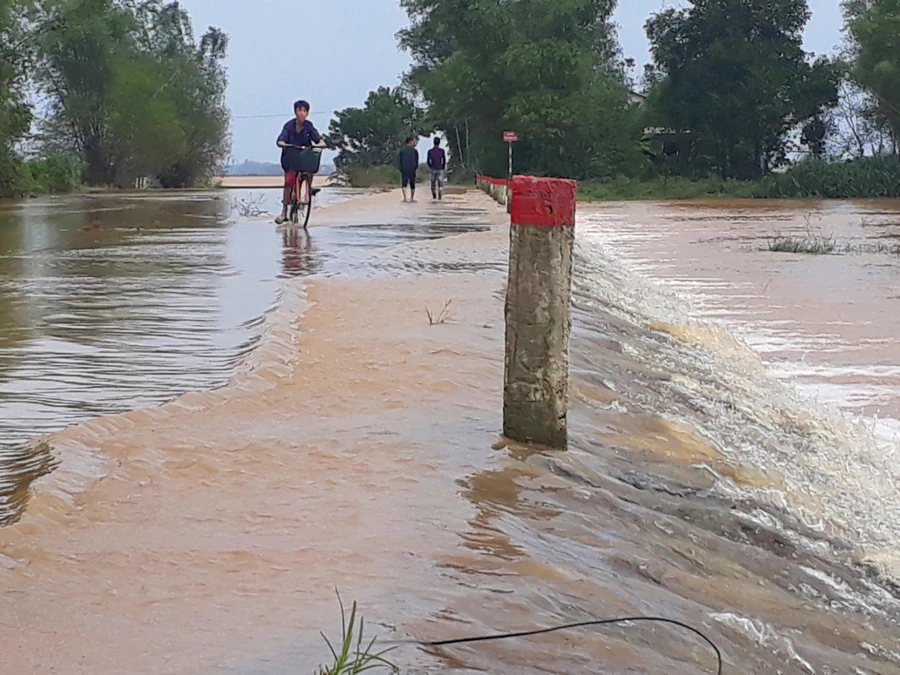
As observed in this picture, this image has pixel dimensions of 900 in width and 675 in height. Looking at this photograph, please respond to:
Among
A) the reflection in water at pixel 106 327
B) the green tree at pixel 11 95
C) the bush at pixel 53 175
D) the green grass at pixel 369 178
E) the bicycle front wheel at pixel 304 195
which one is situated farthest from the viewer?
the green grass at pixel 369 178

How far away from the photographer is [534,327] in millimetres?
4828

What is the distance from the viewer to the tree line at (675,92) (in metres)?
53.2

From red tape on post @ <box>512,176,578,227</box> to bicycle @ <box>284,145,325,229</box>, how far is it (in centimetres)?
1137

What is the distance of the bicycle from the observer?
1606 cm

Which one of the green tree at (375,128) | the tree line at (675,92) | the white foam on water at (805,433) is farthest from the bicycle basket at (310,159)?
the green tree at (375,128)

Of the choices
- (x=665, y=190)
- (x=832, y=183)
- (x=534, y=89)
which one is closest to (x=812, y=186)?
(x=832, y=183)

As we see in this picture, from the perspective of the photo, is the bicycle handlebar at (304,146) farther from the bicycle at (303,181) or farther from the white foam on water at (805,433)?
the white foam on water at (805,433)

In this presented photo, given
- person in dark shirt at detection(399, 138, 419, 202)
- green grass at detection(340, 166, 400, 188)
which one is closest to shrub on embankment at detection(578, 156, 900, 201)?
green grass at detection(340, 166, 400, 188)

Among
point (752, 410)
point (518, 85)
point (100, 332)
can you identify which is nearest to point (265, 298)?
point (100, 332)

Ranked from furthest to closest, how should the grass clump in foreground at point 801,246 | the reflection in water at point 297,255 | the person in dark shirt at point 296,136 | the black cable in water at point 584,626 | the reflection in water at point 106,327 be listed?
the grass clump in foreground at point 801,246, the person in dark shirt at point 296,136, the reflection in water at point 297,255, the reflection in water at point 106,327, the black cable in water at point 584,626

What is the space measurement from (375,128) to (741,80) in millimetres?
36842

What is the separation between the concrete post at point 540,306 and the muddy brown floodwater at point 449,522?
0.59 ft

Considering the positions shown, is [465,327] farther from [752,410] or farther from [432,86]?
[432,86]

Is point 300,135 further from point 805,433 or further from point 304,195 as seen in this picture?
point 805,433
